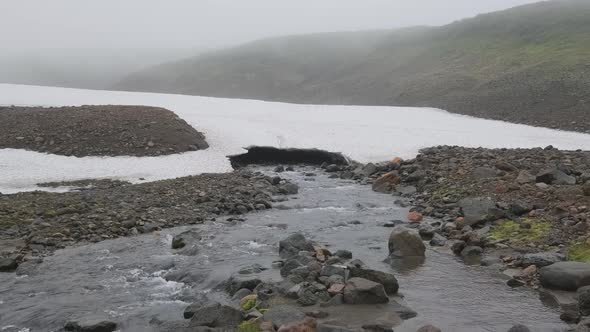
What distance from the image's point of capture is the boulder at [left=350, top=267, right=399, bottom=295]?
40.7 feet

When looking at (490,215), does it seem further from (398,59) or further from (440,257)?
(398,59)

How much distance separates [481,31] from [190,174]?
316 feet

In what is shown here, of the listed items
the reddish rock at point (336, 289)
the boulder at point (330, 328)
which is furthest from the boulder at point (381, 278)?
the boulder at point (330, 328)

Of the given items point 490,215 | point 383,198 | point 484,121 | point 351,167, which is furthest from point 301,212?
point 484,121

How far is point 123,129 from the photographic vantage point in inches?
1373

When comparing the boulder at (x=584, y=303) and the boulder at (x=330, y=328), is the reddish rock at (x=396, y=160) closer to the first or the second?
the boulder at (x=584, y=303)

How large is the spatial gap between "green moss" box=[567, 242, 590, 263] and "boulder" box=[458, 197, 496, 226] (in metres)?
3.86

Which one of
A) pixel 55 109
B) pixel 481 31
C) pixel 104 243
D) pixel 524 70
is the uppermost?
pixel 481 31

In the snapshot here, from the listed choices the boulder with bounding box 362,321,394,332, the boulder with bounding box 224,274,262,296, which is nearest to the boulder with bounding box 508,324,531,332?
the boulder with bounding box 362,321,394,332

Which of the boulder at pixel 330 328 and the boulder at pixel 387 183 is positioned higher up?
the boulder at pixel 387 183

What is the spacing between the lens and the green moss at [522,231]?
53.3 feet

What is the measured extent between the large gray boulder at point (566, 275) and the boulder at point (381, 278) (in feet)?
12.1

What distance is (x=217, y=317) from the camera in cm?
1048

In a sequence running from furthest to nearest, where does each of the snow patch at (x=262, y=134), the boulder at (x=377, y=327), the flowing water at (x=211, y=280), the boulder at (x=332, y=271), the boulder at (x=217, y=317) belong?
the snow patch at (x=262, y=134) → the boulder at (x=332, y=271) → the flowing water at (x=211, y=280) → the boulder at (x=217, y=317) → the boulder at (x=377, y=327)
